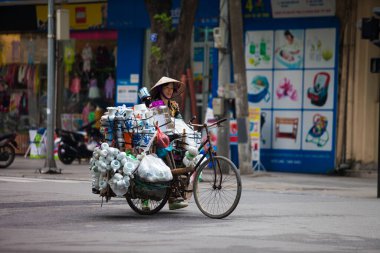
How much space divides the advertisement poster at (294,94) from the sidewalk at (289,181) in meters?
0.71

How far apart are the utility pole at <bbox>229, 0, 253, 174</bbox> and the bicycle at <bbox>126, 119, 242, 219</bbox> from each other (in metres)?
9.11

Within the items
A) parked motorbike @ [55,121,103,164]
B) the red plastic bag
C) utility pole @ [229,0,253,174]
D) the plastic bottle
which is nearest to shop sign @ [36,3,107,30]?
parked motorbike @ [55,121,103,164]

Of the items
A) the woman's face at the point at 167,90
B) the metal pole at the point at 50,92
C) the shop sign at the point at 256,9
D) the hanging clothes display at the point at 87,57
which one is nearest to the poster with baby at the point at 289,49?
the shop sign at the point at 256,9

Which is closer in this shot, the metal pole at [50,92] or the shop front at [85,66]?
the metal pole at [50,92]

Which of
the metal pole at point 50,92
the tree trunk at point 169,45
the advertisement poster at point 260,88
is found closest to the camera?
the metal pole at point 50,92

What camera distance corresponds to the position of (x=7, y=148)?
21.2 meters

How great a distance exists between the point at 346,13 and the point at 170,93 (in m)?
10.7

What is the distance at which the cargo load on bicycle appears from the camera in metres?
10.7

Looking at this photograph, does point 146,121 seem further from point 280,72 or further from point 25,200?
point 280,72

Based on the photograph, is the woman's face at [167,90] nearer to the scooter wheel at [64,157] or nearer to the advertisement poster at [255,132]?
the advertisement poster at [255,132]

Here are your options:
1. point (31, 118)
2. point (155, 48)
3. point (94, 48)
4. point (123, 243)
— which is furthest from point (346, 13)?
point (123, 243)

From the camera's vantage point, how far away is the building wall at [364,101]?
2094 centimetres

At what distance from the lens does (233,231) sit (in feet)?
31.6

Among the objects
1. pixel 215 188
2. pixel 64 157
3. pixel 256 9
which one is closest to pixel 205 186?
pixel 215 188
